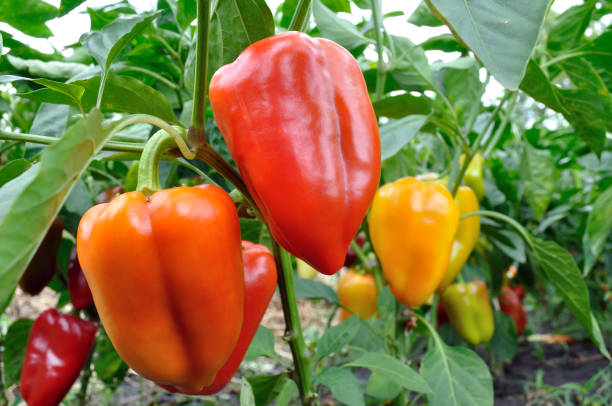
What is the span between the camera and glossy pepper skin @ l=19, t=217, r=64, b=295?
934 mm

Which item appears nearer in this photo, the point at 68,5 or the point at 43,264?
the point at 68,5

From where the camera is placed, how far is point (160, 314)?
42cm

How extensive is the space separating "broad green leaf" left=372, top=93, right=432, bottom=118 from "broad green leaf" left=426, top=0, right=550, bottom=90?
1.24 feet

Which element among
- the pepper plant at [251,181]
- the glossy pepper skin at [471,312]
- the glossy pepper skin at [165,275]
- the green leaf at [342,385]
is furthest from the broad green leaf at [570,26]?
the glossy pepper skin at [165,275]

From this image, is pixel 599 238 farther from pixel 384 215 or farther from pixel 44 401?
pixel 44 401

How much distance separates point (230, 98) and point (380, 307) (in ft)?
1.99

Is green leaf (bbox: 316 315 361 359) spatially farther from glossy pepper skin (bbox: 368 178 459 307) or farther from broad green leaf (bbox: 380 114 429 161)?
broad green leaf (bbox: 380 114 429 161)

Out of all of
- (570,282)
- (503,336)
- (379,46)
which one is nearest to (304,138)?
(379,46)

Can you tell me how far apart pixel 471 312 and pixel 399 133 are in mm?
726

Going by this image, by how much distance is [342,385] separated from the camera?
2.24ft

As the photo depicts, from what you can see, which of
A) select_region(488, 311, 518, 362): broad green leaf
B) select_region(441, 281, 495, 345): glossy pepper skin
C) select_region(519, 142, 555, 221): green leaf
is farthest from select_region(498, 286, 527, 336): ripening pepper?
select_region(519, 142, 555, 221): green leaf

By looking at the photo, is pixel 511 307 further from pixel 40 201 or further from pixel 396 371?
pixel 40 201

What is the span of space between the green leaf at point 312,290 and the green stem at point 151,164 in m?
0.56

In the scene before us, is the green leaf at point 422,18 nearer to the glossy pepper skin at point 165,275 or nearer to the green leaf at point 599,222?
the green leaf at point 599,222
